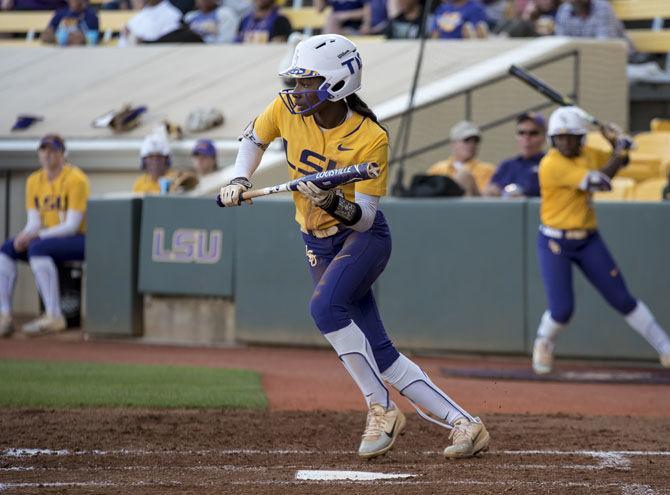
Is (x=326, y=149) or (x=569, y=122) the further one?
(x=569, y=122)

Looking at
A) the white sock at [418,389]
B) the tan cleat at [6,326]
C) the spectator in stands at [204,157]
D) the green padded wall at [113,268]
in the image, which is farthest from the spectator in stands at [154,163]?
the white sock at [418,389]

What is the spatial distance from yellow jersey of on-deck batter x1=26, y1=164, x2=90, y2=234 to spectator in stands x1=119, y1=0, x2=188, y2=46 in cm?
480

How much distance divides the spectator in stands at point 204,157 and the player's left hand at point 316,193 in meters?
7.63

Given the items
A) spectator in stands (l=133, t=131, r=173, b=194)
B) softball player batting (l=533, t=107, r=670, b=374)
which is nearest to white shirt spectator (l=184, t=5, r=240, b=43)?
spectator in stands (l=133, t=131, r=173, b=194)

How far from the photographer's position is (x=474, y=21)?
48.0 feet

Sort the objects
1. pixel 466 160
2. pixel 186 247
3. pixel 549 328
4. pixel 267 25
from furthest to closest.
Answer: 1. pixel 267 25
2. pixel 466 160
3. pixel 186 247
4. pixel 549 328

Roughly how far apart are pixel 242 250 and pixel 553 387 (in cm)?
370

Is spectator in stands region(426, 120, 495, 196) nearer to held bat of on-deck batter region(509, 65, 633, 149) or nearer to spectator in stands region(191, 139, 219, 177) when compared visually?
held bat of on-deck batter region(509, 65, 633, 149)

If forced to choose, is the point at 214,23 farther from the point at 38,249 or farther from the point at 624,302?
the point at 624,302

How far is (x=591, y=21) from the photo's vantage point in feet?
46.7

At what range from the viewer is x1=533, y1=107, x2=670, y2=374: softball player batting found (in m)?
9.31

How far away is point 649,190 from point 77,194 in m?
5.82

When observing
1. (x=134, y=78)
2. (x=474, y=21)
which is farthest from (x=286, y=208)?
(x=134, y=78)

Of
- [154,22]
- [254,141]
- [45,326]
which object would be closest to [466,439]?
[254,141]
